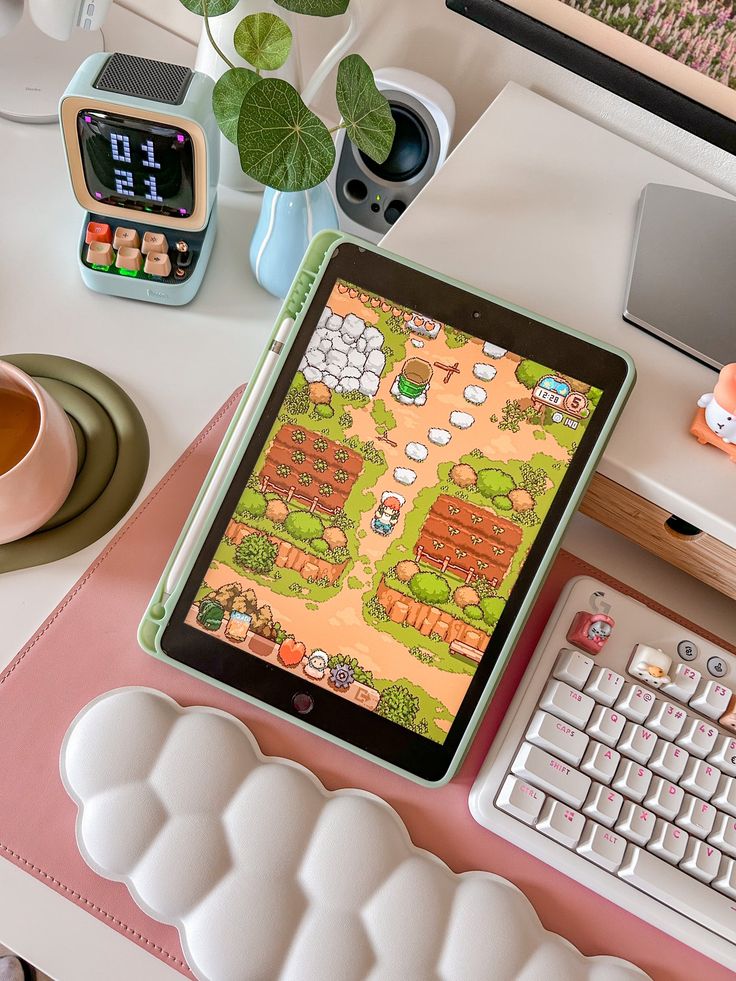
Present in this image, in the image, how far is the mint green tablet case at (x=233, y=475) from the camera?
501 millimetres

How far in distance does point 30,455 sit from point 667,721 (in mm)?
431

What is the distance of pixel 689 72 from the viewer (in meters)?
0.45

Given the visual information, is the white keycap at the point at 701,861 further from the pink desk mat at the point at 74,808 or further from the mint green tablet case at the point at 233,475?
Answer: the mint green tablet case at the point at 233,475

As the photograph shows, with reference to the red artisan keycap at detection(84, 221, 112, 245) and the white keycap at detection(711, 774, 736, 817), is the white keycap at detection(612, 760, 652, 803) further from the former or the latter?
the red artisan keycap at detection(84, 221, 112, 245)

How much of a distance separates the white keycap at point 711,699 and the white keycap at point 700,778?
0.11 ft

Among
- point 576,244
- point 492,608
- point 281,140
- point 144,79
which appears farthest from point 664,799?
point 144,79

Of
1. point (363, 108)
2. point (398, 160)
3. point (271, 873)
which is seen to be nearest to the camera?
point (271, 873)

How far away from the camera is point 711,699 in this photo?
1.73ft

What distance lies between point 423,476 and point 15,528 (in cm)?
27

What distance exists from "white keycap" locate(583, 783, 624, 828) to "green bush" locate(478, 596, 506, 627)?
121mm

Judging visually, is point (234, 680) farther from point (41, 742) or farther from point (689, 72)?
point (689, 72)

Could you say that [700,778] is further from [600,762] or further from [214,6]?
[214,6]

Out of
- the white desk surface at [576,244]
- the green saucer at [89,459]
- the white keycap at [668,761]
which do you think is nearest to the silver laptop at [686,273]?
the white desk surface at [576,244]

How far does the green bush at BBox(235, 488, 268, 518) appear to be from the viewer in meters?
0.52
